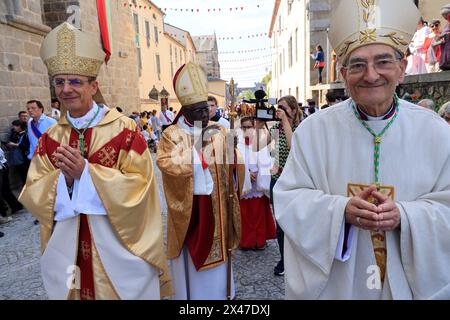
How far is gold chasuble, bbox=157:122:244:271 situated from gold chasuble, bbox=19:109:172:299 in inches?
15.0

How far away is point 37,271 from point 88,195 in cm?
248

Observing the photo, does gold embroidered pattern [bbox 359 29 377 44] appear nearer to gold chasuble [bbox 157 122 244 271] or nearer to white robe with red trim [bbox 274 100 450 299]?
white robe with red trim [bbox 274 100 450 299]

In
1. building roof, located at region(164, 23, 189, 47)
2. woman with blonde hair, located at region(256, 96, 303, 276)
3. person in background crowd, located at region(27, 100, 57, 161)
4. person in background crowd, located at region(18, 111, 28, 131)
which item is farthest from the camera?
building roof, located at region(164, 23, 189, 47)

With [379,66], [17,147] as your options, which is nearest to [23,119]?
[17,147]

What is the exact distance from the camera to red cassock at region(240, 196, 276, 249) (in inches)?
172

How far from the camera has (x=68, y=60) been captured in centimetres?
219

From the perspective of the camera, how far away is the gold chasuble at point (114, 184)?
2.19 metres

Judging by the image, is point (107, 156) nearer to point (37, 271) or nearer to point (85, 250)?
point (85, 250)

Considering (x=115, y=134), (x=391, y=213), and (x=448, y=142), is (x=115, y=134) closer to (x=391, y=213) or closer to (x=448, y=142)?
(x=391, y=213)

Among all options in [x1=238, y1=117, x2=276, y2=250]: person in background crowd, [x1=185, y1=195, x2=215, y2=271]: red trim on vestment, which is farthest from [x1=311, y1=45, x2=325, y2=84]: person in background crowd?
[x1=185, y1=195, x2=215, y2=271]: red trim on vestment

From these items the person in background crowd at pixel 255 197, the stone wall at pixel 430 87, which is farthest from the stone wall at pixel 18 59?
the stone wall at pixel 430 87
